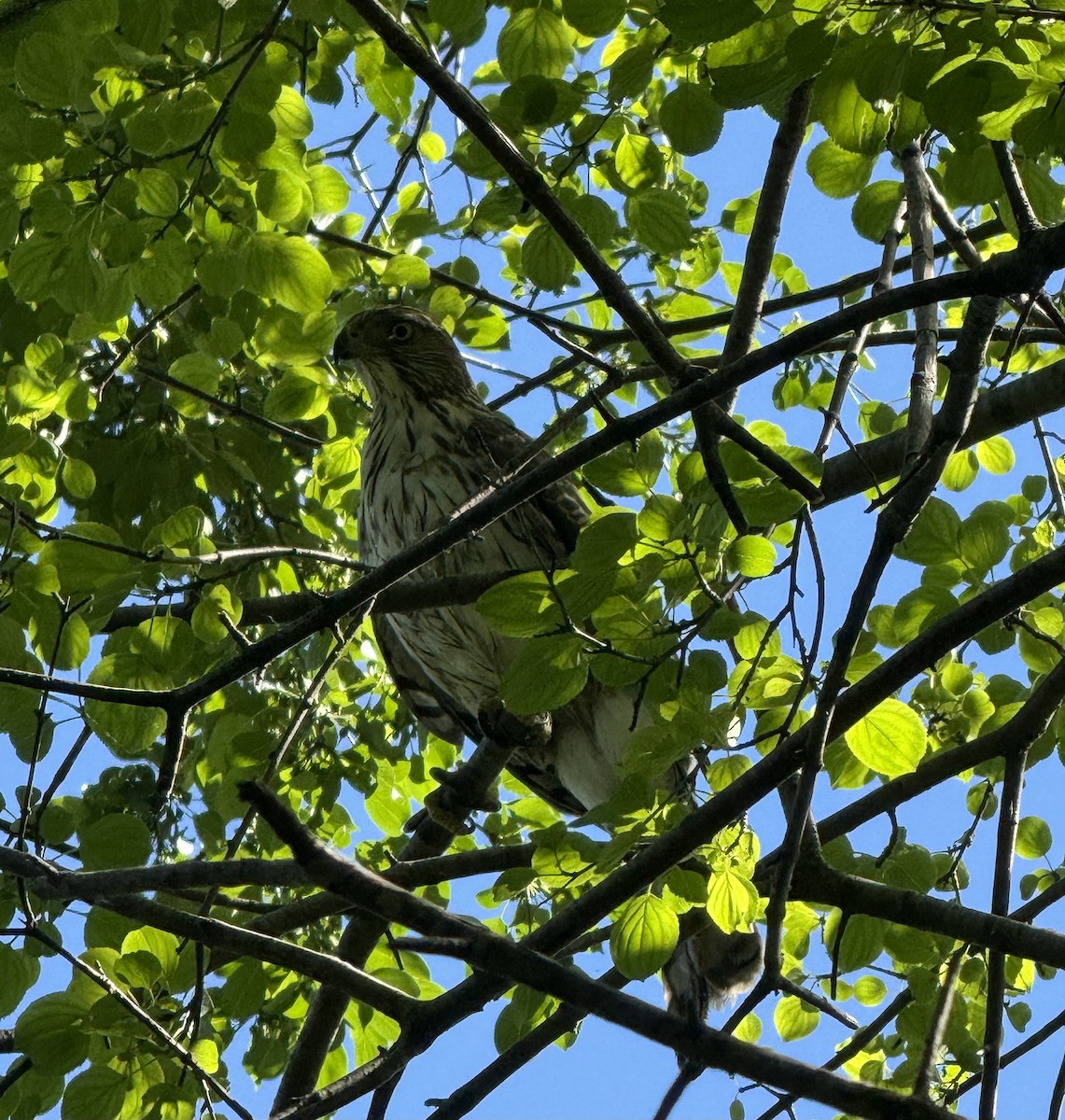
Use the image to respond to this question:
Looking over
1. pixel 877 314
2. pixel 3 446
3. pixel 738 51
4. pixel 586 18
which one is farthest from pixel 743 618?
pixel 3 446

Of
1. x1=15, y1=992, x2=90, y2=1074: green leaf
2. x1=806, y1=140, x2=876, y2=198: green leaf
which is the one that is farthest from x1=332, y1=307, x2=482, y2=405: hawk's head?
x1=15, y1=992, x2=90, y2=1074: green leaf

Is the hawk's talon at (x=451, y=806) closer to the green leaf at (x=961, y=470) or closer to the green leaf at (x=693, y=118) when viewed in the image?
the green leaf at (x=961, y=470)

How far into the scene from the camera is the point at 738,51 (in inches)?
79.8

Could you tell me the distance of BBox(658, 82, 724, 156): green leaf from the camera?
2426 millimetres

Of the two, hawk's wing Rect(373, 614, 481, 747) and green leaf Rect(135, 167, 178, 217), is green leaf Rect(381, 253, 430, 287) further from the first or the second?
hawk's wing Rect(373, 614, 481, 747)

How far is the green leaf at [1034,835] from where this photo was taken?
10.4 feet

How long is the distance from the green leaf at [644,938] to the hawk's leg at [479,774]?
1.35m

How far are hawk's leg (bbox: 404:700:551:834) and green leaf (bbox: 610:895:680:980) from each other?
4.43 ft

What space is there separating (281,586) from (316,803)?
2.27 ft

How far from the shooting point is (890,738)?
1.97 m

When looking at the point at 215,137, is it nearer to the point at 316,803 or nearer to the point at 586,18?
the point at 586,18

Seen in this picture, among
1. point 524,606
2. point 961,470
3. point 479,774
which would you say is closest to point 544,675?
point 524,606

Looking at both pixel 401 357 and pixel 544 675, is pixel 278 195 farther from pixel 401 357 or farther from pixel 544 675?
pixel 401 357

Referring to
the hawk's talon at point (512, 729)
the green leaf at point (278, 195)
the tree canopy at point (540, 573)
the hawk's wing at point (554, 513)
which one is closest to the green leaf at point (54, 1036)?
the tree canopy at point (540, 573)
